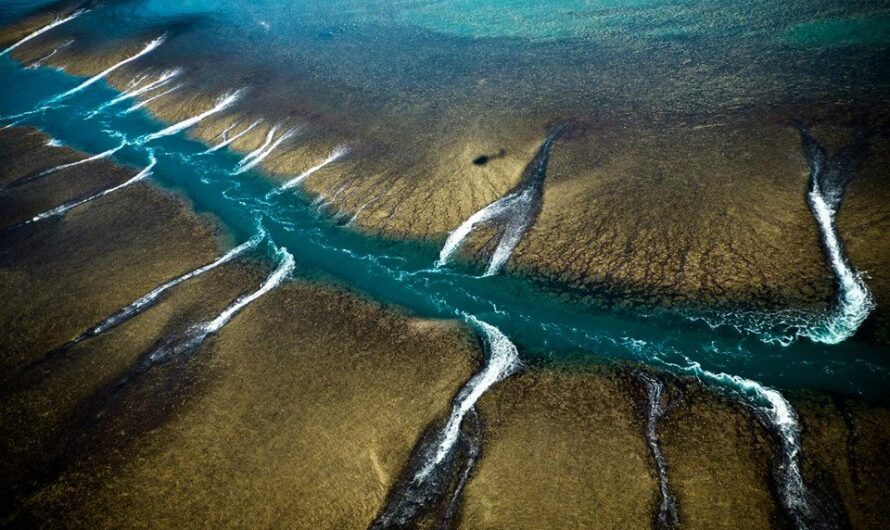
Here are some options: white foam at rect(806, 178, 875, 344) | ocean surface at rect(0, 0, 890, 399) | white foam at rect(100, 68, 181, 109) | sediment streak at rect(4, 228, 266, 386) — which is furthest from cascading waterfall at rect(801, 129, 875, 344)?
white foam at rect(100, 68, 181, 109)

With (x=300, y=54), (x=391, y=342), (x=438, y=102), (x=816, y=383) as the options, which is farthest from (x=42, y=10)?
(x=816, y=383)

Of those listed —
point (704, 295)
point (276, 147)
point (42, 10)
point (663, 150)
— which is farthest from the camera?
point (42, 10)

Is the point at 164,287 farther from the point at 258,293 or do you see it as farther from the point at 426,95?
the point at 426,95

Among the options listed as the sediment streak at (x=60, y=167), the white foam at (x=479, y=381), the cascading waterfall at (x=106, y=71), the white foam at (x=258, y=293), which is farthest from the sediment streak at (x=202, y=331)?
the cascading waterfall at (x=106, y=71)

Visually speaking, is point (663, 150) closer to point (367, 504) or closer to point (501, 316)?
point (501, 316)

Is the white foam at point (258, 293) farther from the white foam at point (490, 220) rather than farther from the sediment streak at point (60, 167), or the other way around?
the sediment streak at point (60, 167)

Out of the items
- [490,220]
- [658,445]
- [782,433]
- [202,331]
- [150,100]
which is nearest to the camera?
[782,433]

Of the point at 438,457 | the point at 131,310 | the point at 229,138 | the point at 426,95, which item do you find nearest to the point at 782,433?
the point at 438,457
